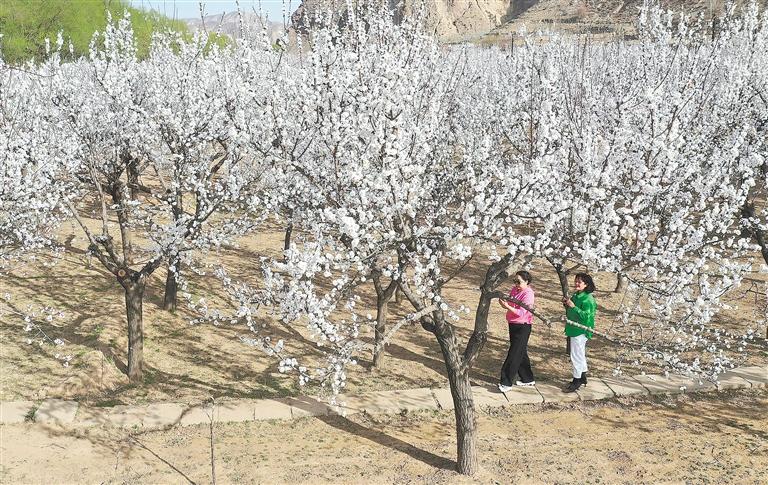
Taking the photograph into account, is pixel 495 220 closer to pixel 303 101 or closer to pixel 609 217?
pixel 609 217

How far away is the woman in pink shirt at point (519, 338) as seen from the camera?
8031 mm

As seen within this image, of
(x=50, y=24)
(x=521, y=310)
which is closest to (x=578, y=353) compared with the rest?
(x=521, y=310)

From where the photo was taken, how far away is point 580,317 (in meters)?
7.89

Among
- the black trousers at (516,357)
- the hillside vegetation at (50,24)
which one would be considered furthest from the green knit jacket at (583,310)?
the hillside vegetation at (50,24)

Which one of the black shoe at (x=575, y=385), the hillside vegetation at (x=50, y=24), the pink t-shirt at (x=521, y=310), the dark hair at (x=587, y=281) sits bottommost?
the black shoe at (x=575, y=385)

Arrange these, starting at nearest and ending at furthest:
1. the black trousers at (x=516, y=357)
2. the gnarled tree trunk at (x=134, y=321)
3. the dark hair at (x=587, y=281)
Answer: the dark hair at (x=587, y=281)
the black trousers at (x=516, y=357)
the gnarled tree trunk at (x=134, y=321)

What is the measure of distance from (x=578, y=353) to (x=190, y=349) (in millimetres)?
6651

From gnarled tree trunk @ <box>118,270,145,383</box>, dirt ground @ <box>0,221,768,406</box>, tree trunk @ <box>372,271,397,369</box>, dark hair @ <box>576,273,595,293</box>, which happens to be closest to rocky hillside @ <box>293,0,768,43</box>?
tree trunk @ <box>372,271,397,369</box>

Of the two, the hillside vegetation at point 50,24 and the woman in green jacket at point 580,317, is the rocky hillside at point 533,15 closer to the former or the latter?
the woman in green jacket at point 580,317

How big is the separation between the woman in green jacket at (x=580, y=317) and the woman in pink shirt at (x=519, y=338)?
0.55 metres

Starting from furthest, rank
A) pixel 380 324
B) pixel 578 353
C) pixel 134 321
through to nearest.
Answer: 1. pixel 380 324
2. pixel 134 321
3. pixel 578 353

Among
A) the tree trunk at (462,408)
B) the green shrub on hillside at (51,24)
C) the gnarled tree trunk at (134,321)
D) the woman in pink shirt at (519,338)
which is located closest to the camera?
the tree trunk at (462,408)

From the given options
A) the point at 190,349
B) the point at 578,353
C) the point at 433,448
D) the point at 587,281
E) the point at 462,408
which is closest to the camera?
the point at 462,408

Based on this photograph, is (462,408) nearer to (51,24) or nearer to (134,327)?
(134,327)
